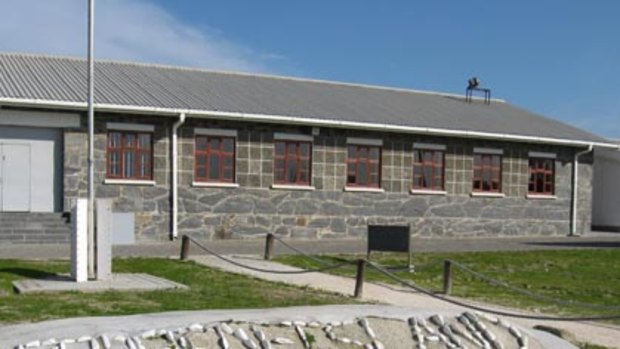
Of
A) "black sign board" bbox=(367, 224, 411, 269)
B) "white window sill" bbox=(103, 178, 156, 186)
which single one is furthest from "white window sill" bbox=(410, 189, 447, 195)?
"black sign board" bbox=(367, 224, 411, 269)

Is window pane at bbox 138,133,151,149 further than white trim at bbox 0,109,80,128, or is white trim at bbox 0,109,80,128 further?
window pane at bbox 138,133,151,149

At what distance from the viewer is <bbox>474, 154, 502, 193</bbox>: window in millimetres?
29422

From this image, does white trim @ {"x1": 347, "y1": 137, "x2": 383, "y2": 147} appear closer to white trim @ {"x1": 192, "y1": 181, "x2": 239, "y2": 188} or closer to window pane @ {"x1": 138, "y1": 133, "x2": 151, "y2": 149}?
white trim @ {"x1": 192, "y1": 181, "x2": 239, "y2": 188}

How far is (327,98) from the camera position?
29.7m

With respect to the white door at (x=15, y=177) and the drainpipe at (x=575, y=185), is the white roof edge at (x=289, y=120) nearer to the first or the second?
the drainpipe at (x=575, y=185)

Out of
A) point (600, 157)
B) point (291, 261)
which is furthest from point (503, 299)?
point (600, 157)

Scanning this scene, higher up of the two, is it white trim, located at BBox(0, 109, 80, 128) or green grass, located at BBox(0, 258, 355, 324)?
white trim, located at BBox(0, 109, 80, 128)

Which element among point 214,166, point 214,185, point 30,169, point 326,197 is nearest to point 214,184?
point 214,185

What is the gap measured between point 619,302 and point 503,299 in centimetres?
175

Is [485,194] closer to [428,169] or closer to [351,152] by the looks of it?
[428,169]

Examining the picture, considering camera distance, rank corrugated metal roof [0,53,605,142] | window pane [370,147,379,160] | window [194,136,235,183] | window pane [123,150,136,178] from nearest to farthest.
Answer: window pane [123,150,136,178]
corrugated metal roof [0,53,605,142]
window [194,136,235,183]
window pane [370,147,379,160]

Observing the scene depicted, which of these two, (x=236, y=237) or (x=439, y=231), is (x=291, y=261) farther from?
(x=439, y=231)

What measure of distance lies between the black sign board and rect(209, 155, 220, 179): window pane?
755 centimetres

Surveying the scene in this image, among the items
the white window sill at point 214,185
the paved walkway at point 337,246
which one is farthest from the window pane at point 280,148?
the paved walkway at point 337,246
